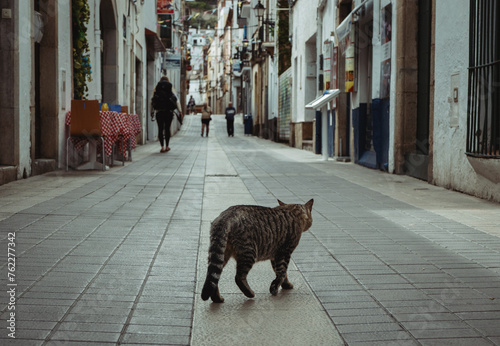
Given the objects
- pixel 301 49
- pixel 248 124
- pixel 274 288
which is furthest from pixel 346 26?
pixel 248 124

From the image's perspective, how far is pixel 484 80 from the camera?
Answer: 835 cm

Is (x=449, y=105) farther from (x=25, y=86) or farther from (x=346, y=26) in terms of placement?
(x=346, y=26)

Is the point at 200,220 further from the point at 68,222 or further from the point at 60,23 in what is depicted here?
the point at 60,23

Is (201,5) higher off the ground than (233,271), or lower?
higher

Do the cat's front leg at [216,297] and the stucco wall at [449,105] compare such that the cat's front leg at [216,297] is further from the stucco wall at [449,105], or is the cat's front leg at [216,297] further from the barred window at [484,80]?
the stucco wall at [449,105]

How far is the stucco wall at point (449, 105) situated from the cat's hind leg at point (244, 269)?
535cm

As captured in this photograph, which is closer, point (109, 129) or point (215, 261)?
point (215, 261)

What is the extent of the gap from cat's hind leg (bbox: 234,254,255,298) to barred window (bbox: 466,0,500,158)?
Answer: 5.03 meters

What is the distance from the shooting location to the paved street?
129 inches

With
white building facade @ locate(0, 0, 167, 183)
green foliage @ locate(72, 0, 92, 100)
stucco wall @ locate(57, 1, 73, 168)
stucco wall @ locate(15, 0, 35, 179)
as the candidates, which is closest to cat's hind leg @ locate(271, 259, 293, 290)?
white building facade @ locate(0, 0, 167, 183)

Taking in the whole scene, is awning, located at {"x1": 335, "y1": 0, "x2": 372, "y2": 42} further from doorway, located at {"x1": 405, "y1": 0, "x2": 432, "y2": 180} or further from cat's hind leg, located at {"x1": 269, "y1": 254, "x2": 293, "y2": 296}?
cat's hind leg, located at {"x1": 269, "y1": 254, "x2": 293, "y2": 296}

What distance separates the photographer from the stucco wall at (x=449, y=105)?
9055 millimetres

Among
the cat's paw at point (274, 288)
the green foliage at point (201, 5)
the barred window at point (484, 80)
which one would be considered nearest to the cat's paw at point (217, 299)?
the cat's paw at point (274, 288)

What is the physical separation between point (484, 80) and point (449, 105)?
56.9 inches
